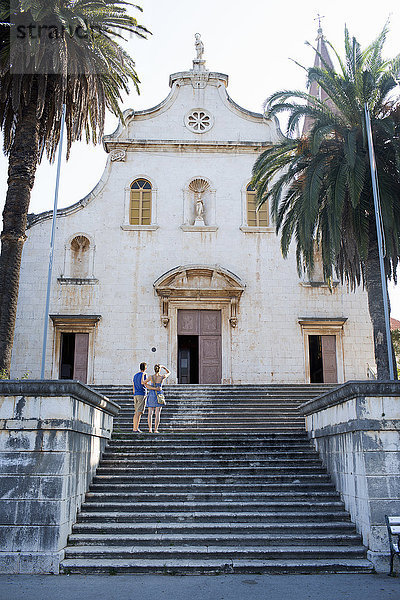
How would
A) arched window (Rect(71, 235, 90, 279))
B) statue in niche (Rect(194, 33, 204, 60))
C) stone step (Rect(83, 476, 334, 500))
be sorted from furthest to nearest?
statue in niche (Rect(194, 33, 204, 60))
arched window (Rect(71, 235, 90, 279))
stone step (Rect(83, 476, 334, 500))

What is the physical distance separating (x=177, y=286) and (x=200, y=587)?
14.5m

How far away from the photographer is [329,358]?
68.5 feet

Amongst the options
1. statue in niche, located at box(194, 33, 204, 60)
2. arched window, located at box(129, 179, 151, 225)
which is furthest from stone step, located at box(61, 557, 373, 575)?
statue in niche, located at box(194, 33, 204, 60)

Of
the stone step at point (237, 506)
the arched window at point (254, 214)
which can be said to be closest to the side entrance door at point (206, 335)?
the arched window at point (254, 214)

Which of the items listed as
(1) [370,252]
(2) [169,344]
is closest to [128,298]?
(2) [169,344]

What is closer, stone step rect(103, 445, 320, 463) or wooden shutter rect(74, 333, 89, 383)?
stone step rect(103, 445, 320, 463)

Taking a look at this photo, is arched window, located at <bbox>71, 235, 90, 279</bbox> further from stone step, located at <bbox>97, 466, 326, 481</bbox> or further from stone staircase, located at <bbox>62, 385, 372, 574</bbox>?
stone step, located at <bbox>97, 466, 326, 481</bbox>

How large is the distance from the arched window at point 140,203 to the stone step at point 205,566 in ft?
50.8

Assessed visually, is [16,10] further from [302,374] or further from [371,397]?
[302,374]

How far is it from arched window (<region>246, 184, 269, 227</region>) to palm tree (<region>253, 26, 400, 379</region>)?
6141 millimetres

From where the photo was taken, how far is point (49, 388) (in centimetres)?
814

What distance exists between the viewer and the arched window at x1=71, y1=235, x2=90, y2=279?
21.1 m

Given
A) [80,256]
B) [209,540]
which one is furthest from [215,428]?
[80,256]

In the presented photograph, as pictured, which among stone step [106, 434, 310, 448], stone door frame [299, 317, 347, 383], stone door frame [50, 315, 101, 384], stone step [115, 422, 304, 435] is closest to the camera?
stone step [106, 434, 310, 448]
